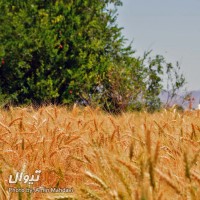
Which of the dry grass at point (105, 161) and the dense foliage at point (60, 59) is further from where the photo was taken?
the dense foliage at point (60, 59)

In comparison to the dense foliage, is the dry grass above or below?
below

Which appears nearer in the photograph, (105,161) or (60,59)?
(105,161)

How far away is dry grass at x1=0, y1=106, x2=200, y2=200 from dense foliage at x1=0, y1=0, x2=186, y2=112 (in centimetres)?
769

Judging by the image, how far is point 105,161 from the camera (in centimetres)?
186

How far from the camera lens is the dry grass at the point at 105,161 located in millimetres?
1593

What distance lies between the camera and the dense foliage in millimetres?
11938

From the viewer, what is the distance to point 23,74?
39.2 feet

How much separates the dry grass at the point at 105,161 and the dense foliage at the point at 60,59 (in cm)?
769

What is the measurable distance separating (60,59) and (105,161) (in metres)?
10.5

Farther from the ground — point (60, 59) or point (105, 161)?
point (60, 59)

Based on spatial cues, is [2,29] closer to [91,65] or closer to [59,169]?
[91,65]

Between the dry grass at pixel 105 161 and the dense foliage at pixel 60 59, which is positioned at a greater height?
the dense foliage at pixel 60 59

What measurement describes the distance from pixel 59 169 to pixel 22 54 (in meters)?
9.66

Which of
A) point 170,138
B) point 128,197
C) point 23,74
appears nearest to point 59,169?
point 170,138
